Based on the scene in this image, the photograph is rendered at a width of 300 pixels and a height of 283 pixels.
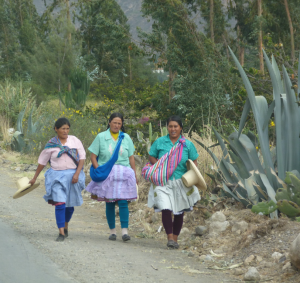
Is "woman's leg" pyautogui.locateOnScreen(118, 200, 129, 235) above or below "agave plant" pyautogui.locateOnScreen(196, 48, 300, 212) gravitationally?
below

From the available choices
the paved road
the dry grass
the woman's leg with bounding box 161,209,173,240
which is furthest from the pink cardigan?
the dry grass

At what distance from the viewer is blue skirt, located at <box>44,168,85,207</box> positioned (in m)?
5.74

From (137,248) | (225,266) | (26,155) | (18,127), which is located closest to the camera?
(225,266)

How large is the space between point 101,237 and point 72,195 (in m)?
0.69

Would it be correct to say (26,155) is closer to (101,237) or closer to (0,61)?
(101,237)

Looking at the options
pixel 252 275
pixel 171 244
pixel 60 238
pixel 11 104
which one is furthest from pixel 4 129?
pixel 252 275

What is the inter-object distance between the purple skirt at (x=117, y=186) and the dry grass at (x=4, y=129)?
34.1 ft

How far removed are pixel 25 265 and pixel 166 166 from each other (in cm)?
201

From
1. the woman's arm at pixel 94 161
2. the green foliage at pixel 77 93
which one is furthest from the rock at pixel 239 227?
the green foliage at pixel 77 93

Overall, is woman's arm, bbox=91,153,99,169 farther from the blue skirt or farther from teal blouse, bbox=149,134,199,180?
teal blouse, bbox=149,134,199,180

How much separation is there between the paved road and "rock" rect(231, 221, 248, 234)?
7.37 feet

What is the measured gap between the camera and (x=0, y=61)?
3975 cm

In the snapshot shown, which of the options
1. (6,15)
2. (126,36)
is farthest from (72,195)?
(6,15)

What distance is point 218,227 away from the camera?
19.3 ft
